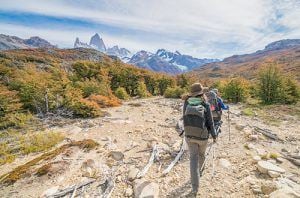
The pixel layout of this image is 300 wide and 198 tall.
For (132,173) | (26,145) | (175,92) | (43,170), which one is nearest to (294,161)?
(132,173)

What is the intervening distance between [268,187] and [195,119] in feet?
8.30

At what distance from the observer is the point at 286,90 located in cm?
2655

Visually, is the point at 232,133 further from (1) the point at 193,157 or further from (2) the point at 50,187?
(2) the point at 50,187

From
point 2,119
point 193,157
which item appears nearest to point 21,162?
point 193,157

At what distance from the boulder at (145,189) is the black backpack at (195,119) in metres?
1.87

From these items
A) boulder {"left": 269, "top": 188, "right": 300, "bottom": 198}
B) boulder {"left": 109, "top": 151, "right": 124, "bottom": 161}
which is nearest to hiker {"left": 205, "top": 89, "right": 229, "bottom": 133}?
Answer: boulder {"left": 269, "top": 188, "right": 300, "bottom": 198}

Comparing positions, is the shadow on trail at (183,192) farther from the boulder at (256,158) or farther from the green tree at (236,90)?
the green tree at (236,90)

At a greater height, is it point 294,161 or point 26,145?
point 294,161

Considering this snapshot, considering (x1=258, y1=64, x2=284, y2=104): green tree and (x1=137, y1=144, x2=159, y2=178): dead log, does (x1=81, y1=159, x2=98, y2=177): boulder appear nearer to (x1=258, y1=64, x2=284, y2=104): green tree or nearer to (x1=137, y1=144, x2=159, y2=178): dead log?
(x1=137, y1=144, x2=159, y2=178): dead log

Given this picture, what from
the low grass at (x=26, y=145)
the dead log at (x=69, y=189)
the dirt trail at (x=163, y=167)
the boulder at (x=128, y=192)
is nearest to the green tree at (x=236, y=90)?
the dirt trail at (x=163, y=167)

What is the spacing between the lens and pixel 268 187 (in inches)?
199

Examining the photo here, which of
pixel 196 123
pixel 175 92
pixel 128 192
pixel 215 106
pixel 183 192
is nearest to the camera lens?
pixel 196 123

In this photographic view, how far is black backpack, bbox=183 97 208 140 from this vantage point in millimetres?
4727

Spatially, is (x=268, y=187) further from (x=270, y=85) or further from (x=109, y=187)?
(x=270, y=85)
